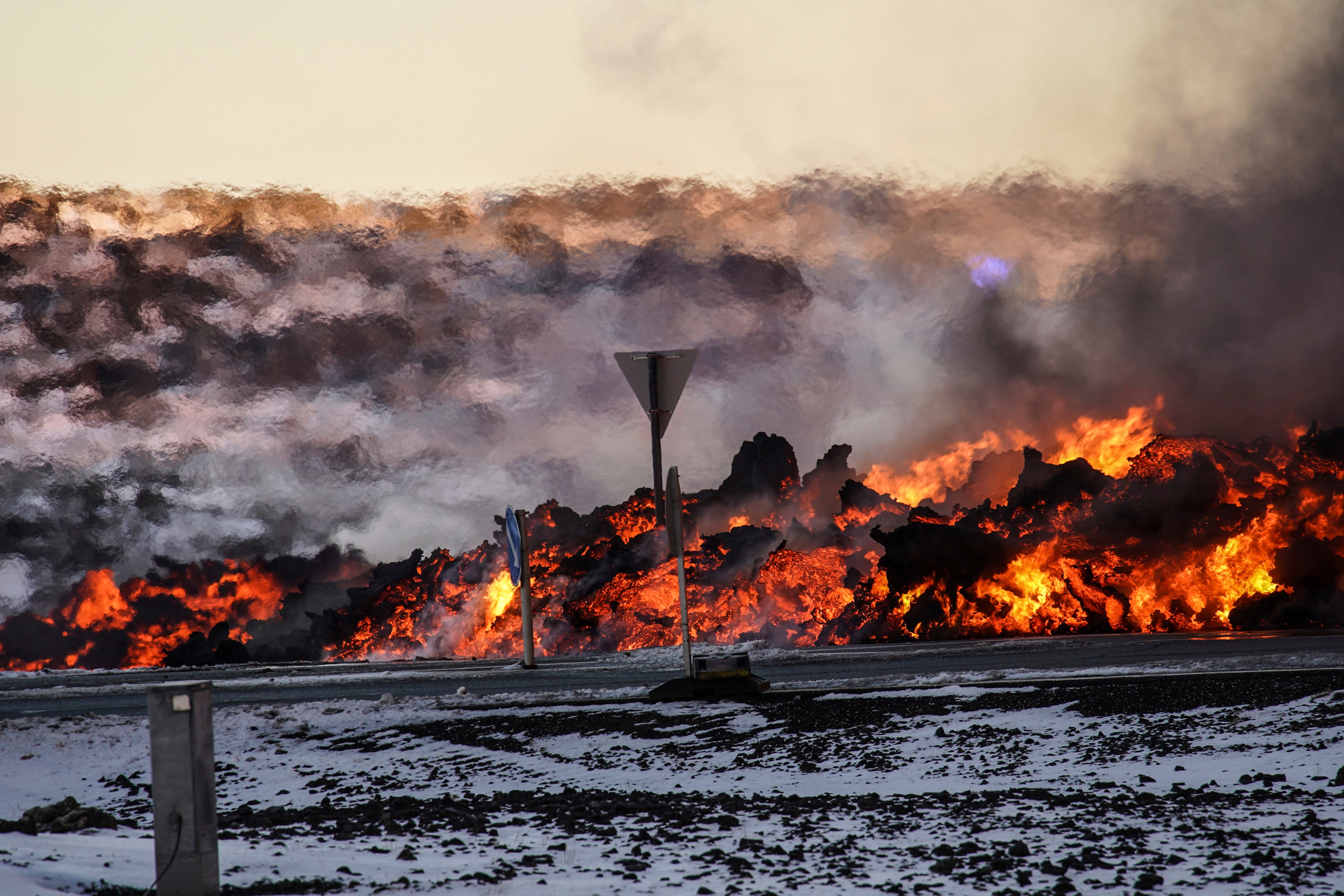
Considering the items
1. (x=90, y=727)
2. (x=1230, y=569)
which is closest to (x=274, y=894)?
(x=90, y=727)

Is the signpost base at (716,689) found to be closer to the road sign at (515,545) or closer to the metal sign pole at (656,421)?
the metal sign pole at (656,421)

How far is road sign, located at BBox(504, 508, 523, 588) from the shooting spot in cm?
2912

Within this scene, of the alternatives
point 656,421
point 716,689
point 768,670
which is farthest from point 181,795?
point 768,670

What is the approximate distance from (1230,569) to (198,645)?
189 feet

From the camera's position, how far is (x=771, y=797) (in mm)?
8422

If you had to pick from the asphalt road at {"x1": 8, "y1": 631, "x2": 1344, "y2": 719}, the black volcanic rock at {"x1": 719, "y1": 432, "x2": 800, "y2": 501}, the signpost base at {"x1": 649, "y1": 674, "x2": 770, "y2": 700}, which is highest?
the black volcanic rock at {"x1": 719, "y1": 432, "x2": 800, "y2": 501}

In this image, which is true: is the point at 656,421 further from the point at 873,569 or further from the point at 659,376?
the point at 873,569

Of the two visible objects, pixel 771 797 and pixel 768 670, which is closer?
pixel 771 797

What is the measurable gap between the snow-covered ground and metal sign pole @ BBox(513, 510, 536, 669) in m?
12.9

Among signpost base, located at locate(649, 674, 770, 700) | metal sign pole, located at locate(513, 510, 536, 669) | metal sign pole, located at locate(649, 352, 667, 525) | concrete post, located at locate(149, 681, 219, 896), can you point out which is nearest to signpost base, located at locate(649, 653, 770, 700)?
signpost base, located at locate(649, 674, 770, 700)

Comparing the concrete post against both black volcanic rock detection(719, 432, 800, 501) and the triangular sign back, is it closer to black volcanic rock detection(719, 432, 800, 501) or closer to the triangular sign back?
the triangular sign back

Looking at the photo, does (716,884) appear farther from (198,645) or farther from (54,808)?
(198,645)

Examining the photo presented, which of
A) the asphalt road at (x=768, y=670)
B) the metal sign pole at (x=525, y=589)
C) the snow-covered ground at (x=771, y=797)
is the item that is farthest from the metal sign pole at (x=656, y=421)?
the metal sign pole at (x=525, y=589)

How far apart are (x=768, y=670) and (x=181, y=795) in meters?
19.9
